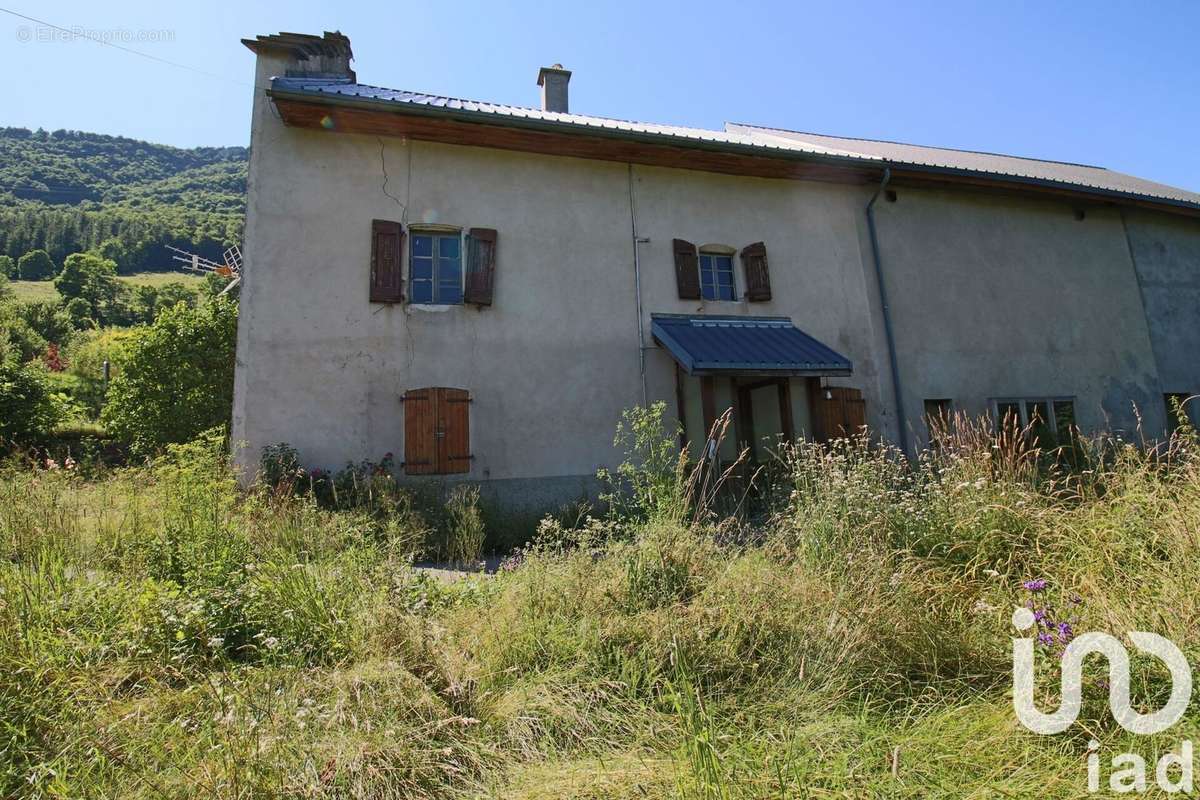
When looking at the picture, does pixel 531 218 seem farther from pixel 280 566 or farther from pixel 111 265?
pixel 111 265

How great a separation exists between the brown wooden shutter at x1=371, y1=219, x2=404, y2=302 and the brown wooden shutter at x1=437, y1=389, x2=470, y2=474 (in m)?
1.61

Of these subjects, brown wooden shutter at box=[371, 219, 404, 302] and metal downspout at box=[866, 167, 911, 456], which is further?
metal downspout at box=[866, 167, 911, 456]

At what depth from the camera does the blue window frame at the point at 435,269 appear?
876 cm

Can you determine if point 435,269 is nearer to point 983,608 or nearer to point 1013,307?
point 983,608

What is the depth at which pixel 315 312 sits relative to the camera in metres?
8.23

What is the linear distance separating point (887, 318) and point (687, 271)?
391cm

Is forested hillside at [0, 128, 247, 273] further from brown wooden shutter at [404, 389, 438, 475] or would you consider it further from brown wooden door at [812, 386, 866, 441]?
brown wooden door at [812, 386, 866, 441]

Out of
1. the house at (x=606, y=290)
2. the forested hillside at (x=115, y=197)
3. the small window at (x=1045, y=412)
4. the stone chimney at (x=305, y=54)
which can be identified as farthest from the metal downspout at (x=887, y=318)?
the forested hillside at (x=115, y=197)

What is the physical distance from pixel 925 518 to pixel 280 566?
398 centimetres

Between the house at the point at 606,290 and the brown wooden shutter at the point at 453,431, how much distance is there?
3 centimetres

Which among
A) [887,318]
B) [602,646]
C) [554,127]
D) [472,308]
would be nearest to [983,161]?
[887,318]

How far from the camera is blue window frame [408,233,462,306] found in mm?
8758

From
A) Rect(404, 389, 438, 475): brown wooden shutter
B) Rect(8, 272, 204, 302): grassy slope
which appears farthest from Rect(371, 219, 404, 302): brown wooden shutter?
Rect(8, 272, 204, 302): grassy slope

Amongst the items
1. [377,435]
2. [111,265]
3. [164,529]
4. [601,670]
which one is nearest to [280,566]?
[164,529]
